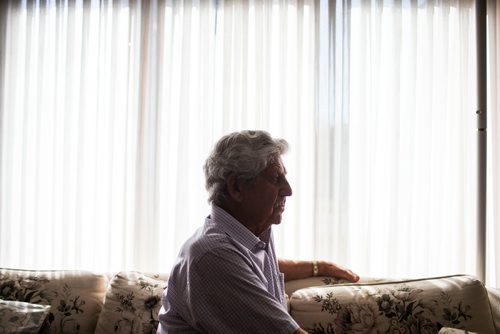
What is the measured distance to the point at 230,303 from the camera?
1295 millimetres

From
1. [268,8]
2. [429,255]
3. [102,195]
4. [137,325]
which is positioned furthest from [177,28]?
[429,255]

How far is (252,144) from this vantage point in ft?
5.15

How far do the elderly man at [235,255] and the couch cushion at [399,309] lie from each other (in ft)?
1.37

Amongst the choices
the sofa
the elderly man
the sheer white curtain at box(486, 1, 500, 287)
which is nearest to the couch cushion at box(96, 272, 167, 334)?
the sofa

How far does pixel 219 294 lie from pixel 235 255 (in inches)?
4.4

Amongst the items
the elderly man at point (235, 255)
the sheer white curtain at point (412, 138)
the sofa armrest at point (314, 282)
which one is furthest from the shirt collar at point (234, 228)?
the sheer white curtain at point (412, 138)

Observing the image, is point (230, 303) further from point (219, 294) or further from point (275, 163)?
point (275, 163)

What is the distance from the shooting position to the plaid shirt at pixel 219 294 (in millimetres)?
1289

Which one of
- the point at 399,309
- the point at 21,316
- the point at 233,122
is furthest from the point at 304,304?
the point at 21,316

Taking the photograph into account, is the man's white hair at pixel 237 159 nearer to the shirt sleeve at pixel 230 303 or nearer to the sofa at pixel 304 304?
the shirt sleeve at pixel 230 303

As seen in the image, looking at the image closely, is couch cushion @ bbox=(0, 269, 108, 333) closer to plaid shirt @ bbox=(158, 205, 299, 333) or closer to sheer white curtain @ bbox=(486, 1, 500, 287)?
plaid shirt @ bbox=(158, 205, 299, 333)

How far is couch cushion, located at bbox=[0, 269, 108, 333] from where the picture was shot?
2.32 meters

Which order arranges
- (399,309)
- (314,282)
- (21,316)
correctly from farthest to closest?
(314,282) → (21,316) → (399,309)

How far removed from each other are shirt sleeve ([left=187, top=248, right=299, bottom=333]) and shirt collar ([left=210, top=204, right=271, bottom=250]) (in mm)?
160
